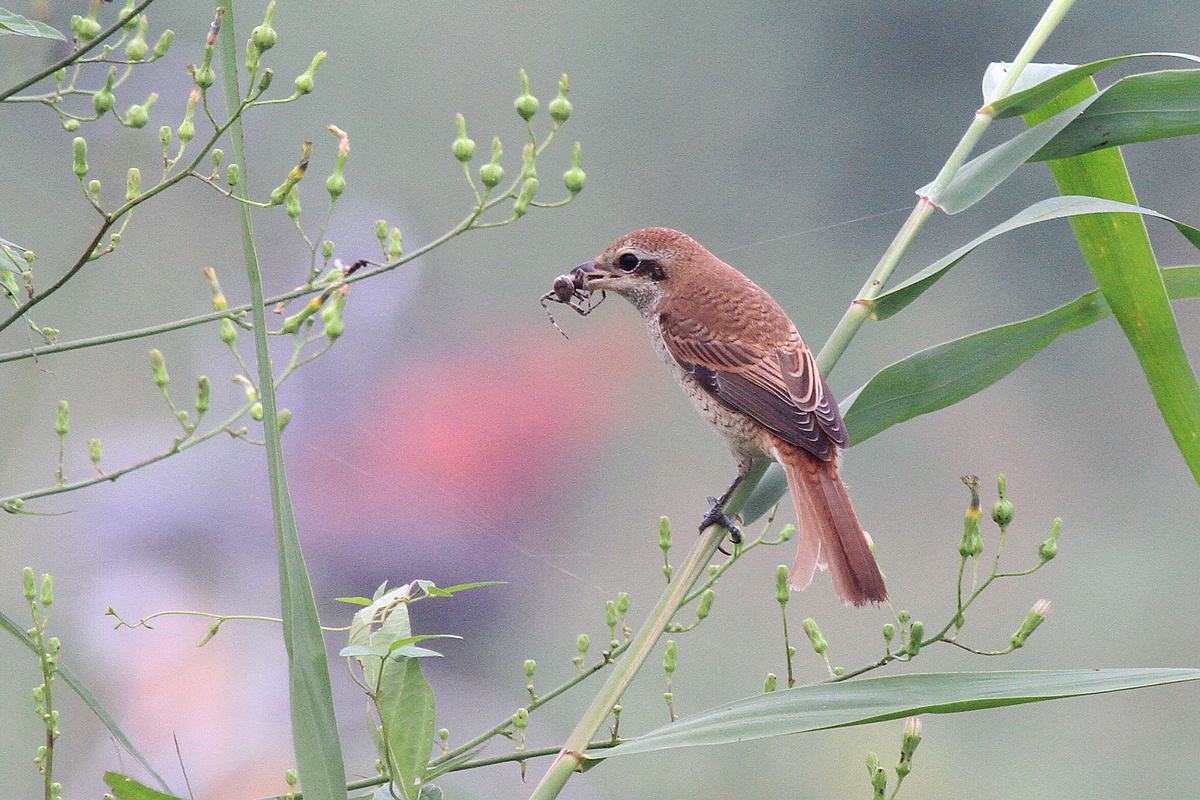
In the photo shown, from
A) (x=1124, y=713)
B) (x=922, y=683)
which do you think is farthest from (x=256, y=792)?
(x=1124, y=713)

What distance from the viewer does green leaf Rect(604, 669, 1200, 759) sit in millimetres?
777

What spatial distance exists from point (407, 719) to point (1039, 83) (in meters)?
0.79

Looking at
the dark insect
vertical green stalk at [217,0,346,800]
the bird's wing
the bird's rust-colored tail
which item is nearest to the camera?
vertical green stalk at [217,0,346,800]

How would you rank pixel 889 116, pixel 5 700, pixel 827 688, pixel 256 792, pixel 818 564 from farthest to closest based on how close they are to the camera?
1. pixel 889 116
2. pixel 5 700
3. pixel 256 792
4. pixel 818 564
5. pixel 827 688

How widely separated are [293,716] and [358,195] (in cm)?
134

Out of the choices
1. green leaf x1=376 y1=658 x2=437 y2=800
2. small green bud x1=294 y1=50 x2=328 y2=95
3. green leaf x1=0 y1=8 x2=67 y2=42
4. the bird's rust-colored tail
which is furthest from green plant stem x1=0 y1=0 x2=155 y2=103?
the bird's rust-colored tail

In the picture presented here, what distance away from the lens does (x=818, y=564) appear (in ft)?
4.26

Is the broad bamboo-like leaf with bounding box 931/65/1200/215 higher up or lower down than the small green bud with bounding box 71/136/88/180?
lower down

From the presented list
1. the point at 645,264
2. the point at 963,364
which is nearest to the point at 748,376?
the point at 645,264

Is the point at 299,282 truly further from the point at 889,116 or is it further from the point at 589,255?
the point at 889,116

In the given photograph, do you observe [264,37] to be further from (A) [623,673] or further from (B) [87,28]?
(A) [623,673]

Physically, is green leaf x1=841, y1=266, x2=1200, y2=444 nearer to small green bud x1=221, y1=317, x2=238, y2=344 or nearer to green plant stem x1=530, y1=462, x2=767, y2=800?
green plant stem x1=530, y1=462, x2=767, y2=800

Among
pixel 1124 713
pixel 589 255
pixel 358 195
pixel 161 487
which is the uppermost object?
pixel 358 195

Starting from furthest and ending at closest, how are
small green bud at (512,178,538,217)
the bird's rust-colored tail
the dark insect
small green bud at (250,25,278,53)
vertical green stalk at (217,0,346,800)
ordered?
the dark insect < the bird's rust-colored tail < small green bud at (512,178,538,217) < small green bud at (250,25,278,53) < vertical green stalk at (217,0,346,800)
